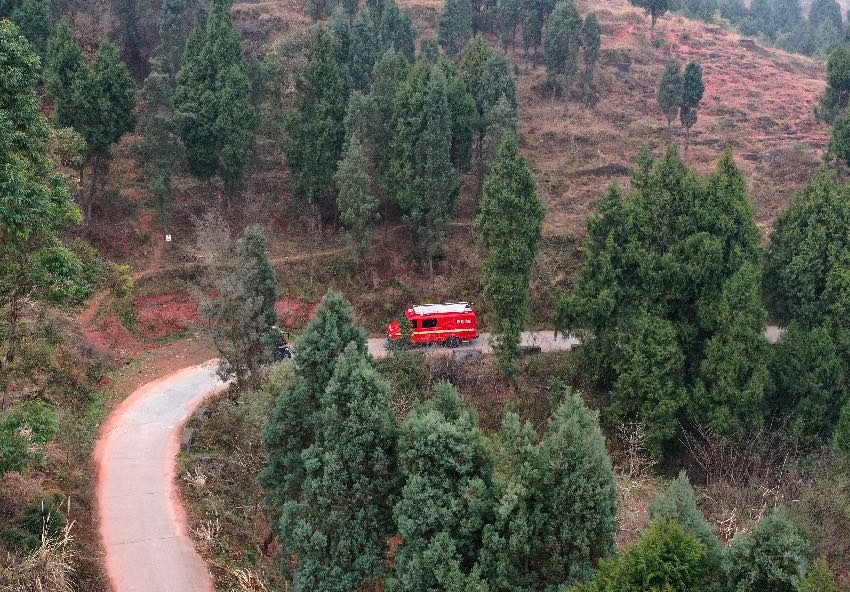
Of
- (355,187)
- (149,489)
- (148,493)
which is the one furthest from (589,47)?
(148,493)

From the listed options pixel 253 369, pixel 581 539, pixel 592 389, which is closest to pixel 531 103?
pixel 592 389

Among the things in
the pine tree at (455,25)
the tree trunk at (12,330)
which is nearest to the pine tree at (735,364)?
the tree trunk at (12,330)

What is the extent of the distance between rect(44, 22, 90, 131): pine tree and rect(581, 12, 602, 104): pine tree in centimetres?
2946

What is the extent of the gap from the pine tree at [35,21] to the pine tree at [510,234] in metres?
23.8

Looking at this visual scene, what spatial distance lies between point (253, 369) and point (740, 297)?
16641 millimetres

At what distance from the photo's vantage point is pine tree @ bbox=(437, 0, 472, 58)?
4975 centimetres

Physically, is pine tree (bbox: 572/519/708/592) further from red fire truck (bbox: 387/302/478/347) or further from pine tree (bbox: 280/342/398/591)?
red fire truck (bbox: 387/302/478/347)

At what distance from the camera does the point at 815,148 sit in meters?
47.6

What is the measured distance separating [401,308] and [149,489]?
50.5 feet

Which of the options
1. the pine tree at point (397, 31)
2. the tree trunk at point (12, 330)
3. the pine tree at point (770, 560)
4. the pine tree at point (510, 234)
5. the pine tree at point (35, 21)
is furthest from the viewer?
the pine tree at point (397, 31)

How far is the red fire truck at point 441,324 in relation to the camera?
3244 cm

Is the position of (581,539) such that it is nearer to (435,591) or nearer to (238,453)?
(435,591)

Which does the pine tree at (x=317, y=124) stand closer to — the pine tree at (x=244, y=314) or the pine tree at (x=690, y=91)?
the pine tree at (x=244, y=314)

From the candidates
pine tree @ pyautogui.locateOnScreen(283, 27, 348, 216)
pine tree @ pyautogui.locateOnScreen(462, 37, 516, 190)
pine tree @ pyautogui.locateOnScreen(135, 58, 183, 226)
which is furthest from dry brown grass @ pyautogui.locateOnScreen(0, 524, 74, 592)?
pine tree @ pyautogui.locateOnScreen(462, 37, 516, 190)
